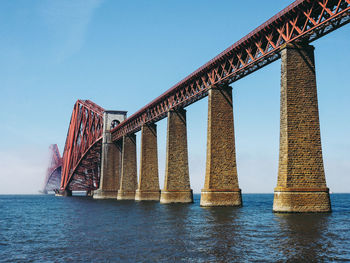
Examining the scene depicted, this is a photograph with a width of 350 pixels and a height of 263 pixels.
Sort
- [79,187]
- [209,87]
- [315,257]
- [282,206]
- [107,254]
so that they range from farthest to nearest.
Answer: [79,187]
[209,87]
[282,206]
[107,254]
[315,257]

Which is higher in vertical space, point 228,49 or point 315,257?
point 228,49

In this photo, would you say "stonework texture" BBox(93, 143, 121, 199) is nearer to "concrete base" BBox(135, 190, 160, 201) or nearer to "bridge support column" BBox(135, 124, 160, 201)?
"bridge support column" BBox(135, 124, 160, 201)

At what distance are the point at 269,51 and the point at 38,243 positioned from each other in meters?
21.6

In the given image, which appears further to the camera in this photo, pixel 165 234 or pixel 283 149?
pixel 283 149

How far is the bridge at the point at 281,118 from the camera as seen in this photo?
83.0 feet

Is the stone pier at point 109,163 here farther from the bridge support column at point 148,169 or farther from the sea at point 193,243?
the sea at point 193,243

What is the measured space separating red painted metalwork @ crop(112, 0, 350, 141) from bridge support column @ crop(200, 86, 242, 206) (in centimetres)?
307

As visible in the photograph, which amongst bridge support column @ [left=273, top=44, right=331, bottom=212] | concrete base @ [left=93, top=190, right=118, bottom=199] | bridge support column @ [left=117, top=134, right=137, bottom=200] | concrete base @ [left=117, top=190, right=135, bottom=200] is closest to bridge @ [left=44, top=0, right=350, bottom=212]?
bridge support column @ [left=273, top=44, right=331, bottom=212]

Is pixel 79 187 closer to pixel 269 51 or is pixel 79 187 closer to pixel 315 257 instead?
pixel 269 51

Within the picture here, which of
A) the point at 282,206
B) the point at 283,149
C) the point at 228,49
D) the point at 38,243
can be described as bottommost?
the point at 38,243

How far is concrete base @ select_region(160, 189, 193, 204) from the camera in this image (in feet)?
146

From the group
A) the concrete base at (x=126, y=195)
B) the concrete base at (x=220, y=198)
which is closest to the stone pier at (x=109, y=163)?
the concrete base at (x=126, y=195)

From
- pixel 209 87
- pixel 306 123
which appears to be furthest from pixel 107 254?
pixel 209 87

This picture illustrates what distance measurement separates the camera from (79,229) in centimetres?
2342
